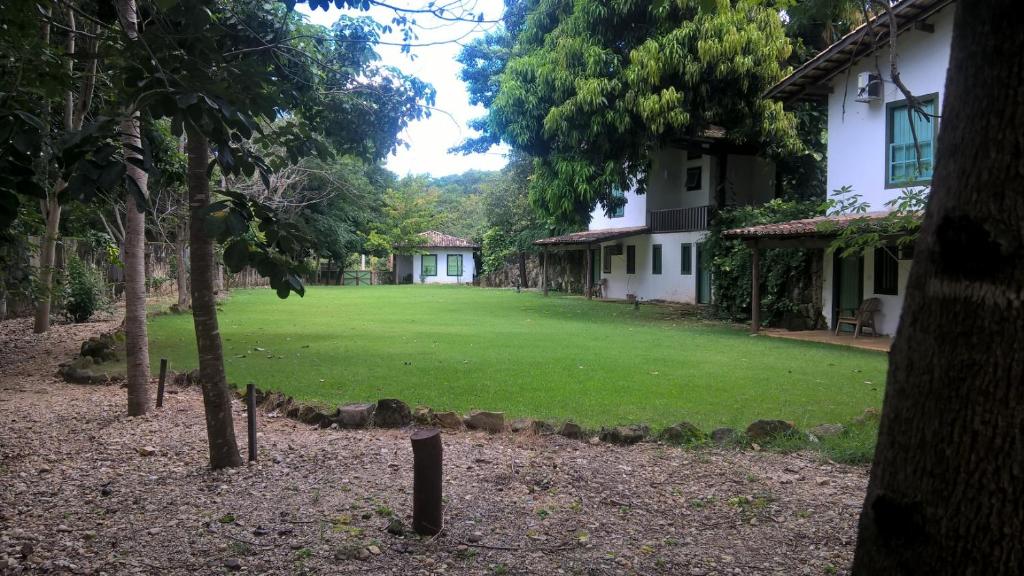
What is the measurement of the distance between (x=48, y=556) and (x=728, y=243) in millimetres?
18927

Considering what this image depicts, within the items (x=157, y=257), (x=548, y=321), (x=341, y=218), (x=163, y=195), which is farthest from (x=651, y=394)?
(x=341, y=218)

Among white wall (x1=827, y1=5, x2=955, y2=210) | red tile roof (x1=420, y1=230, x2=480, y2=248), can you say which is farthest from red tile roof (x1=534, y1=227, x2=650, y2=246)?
red tile roof (x1=420, y1=230, x2=480, y2=248)

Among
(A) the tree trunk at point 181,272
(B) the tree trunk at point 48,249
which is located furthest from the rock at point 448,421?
(A) the tree trunk at point 181,272

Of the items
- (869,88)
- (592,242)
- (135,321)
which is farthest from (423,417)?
(592,242)

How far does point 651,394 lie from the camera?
818 centimetres

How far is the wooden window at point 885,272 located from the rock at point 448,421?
11.8 metres

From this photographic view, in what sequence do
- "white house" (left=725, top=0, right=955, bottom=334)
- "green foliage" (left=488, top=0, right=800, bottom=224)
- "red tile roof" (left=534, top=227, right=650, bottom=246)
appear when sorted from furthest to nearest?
"red tile roof" (left=534, top=227, right=650, bottom=246) → "green foliage" (left=488, top=0, right=800, bottom=224) → "white house" (left=725, top=0, right=955, bottom=334)

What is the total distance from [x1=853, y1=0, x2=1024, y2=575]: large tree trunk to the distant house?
48.1 m

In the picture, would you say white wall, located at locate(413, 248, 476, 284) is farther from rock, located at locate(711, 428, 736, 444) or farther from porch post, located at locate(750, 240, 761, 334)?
rock, located at locate(711, 428, 736, 444)

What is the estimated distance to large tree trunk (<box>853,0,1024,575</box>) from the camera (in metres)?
1.59

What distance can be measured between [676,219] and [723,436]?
68.5 ft

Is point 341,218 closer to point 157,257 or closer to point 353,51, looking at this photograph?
point 157,257

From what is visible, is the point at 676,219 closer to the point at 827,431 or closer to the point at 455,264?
the point at 827,431

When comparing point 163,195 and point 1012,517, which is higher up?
point 163,195
